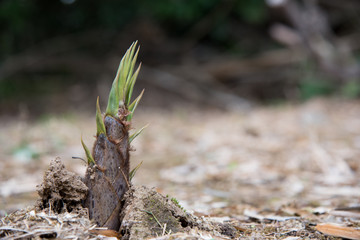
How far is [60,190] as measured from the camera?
1.17 meters

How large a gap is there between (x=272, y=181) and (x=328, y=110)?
301cm

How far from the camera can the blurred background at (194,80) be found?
3195 mm

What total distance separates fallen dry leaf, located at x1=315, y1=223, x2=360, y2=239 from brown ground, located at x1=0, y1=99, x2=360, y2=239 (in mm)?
25

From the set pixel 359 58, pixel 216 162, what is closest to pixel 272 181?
pixel 216 162

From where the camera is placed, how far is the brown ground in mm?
1608

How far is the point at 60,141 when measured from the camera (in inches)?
137

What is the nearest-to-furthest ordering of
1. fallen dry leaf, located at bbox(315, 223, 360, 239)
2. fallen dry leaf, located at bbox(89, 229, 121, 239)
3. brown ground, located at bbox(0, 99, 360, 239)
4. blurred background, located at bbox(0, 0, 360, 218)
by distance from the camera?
fallen dry leaf, located at bbox(89, 229, 121, 239) → fallen dry leaf, located at bbox(315, 223, 360, 239) → brown ground, located at bbox(0, 99, 360, 239) → blurred background, located at bbox(0, 0, 360, 218)

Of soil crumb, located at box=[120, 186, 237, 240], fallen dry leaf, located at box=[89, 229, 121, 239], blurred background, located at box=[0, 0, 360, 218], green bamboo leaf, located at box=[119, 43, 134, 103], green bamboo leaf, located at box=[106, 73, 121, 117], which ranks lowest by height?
fallen dry leaf, located at box=[89, 229, 121, 239]

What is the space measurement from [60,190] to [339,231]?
993mm

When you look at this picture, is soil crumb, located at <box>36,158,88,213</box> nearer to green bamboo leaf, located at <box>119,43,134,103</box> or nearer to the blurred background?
green bamboo leaf, located at <box>119,43,134,103</box>

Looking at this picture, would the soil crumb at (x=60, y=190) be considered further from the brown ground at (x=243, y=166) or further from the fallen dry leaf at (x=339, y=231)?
the fallen dry leaf at (x=339, y=231)

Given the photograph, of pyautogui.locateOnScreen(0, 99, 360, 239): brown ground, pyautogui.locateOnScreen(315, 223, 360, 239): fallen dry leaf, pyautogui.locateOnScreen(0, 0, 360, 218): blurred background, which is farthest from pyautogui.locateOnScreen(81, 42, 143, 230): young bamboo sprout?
pyautogui.locateOnScreen(0, 0, 360, 218): blurred background

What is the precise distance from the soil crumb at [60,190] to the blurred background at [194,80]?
145cm

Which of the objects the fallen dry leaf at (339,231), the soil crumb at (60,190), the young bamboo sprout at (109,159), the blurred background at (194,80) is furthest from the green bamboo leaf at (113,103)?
the blurred background at (194,80)
